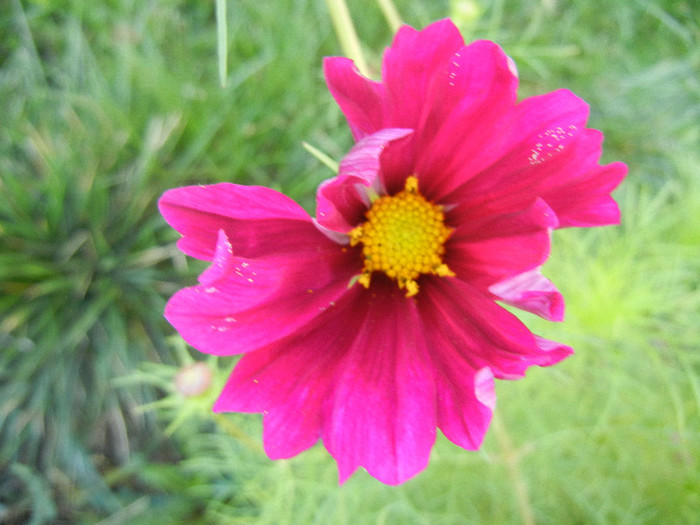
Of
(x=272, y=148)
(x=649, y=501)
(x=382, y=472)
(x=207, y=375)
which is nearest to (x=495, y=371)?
(x=382, y=472)

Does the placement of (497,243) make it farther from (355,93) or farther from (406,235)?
(355,93)

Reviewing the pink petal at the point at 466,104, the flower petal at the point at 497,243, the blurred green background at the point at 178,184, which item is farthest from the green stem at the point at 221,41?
the blurred green background at the point at 178,184

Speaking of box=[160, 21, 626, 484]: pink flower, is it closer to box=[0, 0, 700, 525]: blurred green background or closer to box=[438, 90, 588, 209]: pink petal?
box=[438, 90, 588, 209]: pink petal

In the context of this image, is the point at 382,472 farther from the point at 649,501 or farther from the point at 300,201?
the point at 300,201

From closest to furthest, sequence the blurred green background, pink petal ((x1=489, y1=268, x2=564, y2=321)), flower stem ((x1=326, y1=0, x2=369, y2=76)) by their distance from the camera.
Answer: pink petal ((x1=489, y1=268, x2=564, y2=321)) < flower stem ((x1=326, y1=0, x2=369, y2=76)) < the blurred green background

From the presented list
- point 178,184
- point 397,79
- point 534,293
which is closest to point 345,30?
point 397,79

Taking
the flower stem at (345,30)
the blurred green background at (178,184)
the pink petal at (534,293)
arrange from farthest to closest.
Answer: the blurred green background at (178,184), the flower stem at (345,30), the pink petal at (534,293)

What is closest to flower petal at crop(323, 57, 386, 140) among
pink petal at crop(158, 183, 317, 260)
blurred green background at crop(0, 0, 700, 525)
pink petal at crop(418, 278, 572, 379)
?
pink petal at crop(158, 183, 317, 260)

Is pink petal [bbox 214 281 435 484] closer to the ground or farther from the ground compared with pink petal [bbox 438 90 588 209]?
closer to the ground

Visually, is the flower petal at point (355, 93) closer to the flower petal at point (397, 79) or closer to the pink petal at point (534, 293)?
the flower petal at point (397, 79)
